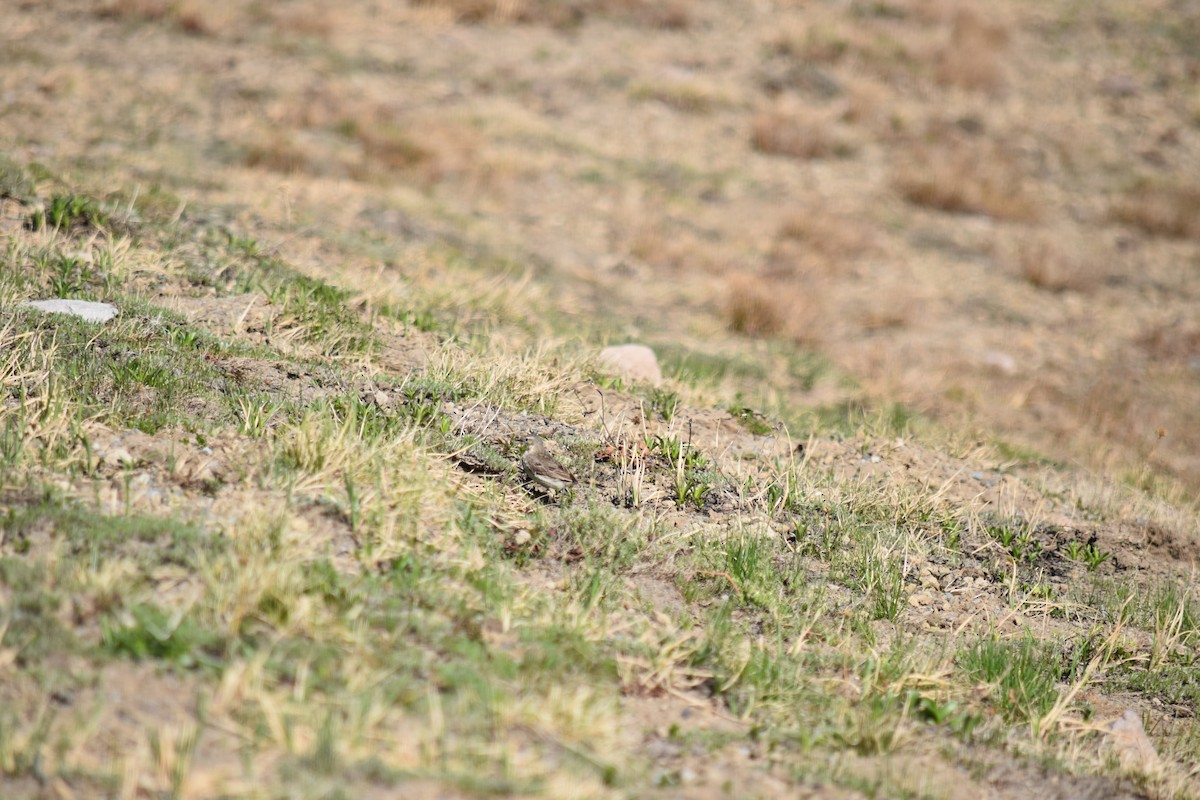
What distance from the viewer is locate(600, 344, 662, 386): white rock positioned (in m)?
5.41

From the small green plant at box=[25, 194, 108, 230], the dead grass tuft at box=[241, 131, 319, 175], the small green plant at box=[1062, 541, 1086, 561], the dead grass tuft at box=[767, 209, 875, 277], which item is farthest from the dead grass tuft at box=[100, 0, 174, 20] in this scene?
the small green plant at box=[1062, 541, 1086, 561]

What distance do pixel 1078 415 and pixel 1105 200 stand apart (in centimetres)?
564

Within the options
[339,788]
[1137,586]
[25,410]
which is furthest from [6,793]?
[1137,586]

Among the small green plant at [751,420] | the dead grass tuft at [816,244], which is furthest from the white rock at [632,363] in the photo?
the dead grass tuft at [816,244]

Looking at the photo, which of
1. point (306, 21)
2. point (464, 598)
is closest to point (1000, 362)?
point (464, 598)

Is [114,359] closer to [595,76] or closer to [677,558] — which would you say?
[677,558]

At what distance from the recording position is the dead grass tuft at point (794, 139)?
38.6 feet

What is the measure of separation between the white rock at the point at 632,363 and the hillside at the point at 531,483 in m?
0.14

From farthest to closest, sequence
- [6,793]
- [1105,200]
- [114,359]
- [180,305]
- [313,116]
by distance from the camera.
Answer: [1105,200] < [313,116] < [180,305] < [114,359] < [6,793]

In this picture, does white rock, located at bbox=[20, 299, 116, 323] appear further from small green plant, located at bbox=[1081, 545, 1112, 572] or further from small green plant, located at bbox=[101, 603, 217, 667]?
small green plant, located at bbox=[1081, 545, 1112, 572]

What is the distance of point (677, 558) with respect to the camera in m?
3.65

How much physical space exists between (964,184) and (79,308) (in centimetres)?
989

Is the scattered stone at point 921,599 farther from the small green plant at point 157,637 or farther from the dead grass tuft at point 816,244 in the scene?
the dead grass tuft at point 816,244

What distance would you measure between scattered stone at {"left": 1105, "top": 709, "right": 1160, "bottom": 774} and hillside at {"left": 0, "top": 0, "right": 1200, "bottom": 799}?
36 mm
